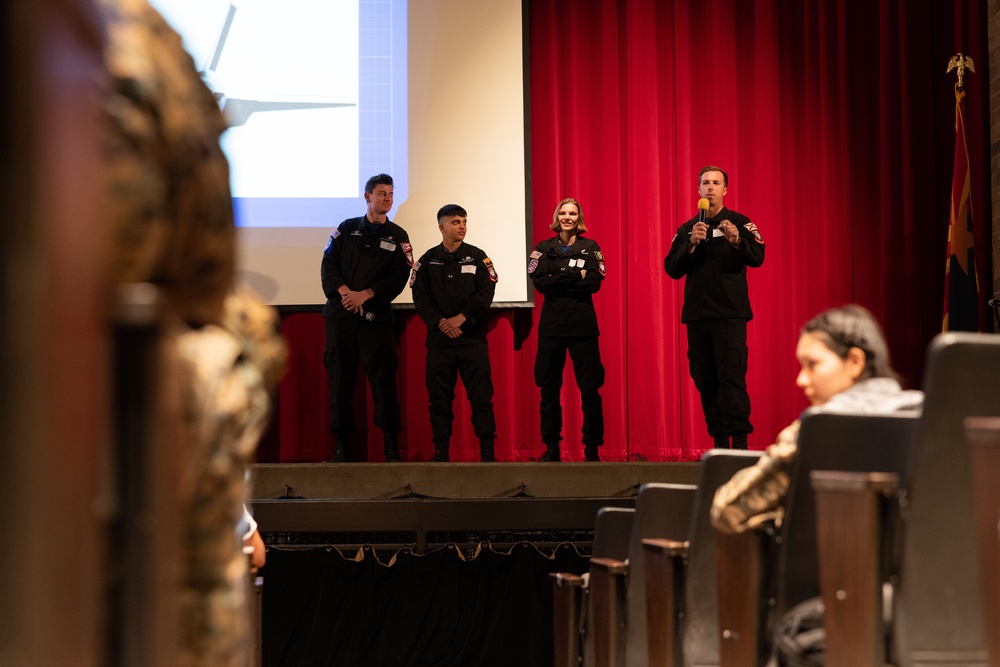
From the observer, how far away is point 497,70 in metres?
6.85

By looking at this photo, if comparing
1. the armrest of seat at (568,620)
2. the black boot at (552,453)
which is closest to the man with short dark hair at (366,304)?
the black boot at (552,453)

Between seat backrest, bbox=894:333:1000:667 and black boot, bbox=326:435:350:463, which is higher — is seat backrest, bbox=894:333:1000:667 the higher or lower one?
the higher one

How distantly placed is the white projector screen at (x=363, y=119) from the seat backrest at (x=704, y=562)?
436 cm

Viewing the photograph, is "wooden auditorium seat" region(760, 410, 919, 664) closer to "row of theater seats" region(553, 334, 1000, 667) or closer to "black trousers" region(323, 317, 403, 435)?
"row of theater seats" region(553, 334, 1000, 667)

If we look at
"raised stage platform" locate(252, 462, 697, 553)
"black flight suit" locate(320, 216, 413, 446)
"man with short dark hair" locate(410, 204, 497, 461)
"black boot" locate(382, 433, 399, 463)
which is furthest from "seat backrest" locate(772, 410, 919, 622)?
"black flight suit" locate(320, 216, 413, 446)

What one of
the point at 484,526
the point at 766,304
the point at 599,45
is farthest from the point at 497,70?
the point at 484,526

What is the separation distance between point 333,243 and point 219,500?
550 centimetres

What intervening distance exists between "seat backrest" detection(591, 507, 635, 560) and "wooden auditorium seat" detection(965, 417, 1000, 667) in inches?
68.4

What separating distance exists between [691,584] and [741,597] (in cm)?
54

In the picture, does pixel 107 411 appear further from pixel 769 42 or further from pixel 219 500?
pixel 769 42

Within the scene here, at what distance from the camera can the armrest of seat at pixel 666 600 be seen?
2.14 metres

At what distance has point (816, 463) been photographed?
1802 mm

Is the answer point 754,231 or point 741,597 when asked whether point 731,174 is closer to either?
point 754,231

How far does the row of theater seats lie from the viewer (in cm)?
155
